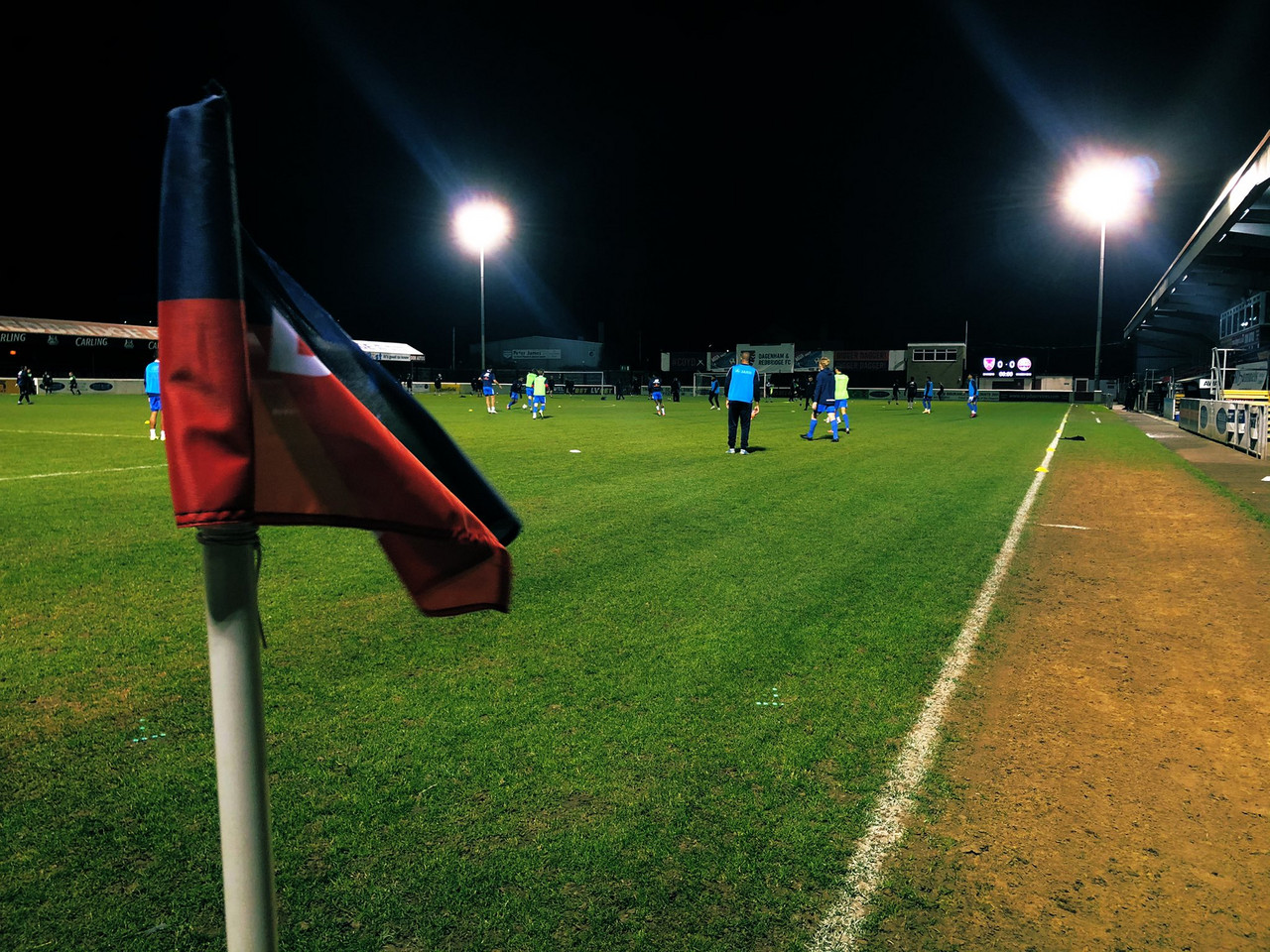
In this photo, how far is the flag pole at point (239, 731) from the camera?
57.0 inches

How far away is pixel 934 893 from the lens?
2.59 metres

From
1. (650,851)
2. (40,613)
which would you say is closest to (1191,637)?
(650,851)

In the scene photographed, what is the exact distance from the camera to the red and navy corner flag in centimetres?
136

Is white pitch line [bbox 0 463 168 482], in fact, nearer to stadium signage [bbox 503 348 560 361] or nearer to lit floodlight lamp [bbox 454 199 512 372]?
lit floodlight lamp [bbox 454 199 512 372]

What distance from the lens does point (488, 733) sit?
3.67 m

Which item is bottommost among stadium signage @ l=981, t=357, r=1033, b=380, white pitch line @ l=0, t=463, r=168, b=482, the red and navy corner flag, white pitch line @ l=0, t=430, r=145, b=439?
white pitch line @ l=0, t=463, r=168, b=482

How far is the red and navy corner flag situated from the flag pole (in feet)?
0.28

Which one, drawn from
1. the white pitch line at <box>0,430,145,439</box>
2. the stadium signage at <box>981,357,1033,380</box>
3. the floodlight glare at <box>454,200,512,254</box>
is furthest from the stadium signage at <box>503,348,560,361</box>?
the white pitch line at <box>0,430,145,439</box>

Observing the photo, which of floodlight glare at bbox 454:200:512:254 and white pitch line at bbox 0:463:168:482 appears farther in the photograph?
floodlight glare at bbox 454:200:512:254

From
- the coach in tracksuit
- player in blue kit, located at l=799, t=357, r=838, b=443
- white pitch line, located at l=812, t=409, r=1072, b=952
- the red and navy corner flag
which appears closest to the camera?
the red and navy corner flag

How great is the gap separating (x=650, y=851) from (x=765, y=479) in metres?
10.0

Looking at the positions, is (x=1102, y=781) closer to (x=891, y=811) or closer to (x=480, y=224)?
(x=891, y=811)

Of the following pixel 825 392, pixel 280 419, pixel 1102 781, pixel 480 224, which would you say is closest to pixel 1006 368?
A: pixel 480 224

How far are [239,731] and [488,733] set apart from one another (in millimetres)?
2283
